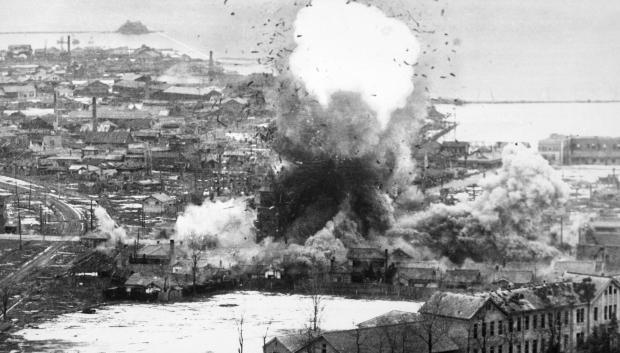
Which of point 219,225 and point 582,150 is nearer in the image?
point 219,225

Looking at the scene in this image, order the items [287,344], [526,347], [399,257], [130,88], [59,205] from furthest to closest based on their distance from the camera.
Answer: [130,88] < [59,205] < [399,257] < [526,347] < [287,344]

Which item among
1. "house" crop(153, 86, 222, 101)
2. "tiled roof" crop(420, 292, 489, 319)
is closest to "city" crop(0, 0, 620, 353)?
"tiled roof" crop(420, 292, 489, 319)

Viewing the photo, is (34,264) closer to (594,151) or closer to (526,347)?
(526,347)

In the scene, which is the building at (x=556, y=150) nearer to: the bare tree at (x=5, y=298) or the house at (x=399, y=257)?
the house at (x=399, y=257)

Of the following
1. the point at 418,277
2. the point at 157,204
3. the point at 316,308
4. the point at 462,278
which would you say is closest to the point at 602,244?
the point at 462,278

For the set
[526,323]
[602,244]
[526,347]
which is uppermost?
[602,244]

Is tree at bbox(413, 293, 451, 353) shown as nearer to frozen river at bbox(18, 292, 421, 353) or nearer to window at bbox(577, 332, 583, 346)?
window at bbox(577, 332, 583, 346)
